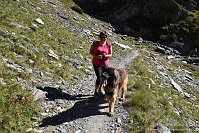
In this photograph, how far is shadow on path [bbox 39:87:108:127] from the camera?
12.1 metres

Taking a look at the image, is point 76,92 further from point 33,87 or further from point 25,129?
point 25,129

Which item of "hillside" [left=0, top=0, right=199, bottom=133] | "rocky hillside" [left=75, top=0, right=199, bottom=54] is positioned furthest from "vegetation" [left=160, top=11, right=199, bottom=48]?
"hillside" [left=0, top=0, right=199, bottom=133]

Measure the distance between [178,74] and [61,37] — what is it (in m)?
11.3

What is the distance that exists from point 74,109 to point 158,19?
37047 mm

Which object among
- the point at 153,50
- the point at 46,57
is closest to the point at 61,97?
the point at 46,57

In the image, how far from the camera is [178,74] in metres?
30.2

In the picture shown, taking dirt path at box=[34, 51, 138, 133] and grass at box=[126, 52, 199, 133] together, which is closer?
dirt path at box=[34, 51, 138, 133]

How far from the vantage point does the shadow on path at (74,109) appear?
1212 centimetres

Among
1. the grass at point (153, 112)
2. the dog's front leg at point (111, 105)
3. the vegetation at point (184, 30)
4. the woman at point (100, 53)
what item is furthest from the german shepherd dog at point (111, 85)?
the vegetation at point (184, 30)

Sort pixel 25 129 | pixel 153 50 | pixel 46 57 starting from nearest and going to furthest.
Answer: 1. pixel 25 129
2. pixel 46 57
3. pixel 153 50

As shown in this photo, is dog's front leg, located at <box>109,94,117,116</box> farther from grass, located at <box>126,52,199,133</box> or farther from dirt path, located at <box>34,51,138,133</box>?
grass, located at <box>126,52,199,133</box>

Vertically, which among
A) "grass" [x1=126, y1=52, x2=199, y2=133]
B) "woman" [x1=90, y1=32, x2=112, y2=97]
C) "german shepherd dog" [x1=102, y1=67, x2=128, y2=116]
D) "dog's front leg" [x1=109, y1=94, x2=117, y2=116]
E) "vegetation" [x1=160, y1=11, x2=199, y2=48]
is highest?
"woman" [x1=90, y1=32, x2=112, y2=97]

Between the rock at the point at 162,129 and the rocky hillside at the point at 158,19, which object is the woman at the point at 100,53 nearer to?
the rock at the point at 162,129

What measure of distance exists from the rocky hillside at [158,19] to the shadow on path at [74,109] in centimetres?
2906
